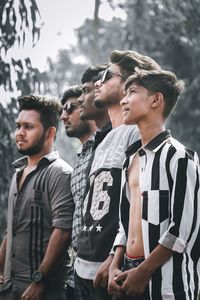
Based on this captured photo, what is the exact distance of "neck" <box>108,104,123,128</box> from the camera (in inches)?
110

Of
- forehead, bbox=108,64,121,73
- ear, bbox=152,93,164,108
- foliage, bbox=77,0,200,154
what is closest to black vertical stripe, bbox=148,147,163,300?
ear, bbox=152,93,164,108

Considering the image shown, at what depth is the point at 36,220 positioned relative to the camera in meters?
3.04

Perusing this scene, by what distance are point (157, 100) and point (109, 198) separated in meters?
0.49

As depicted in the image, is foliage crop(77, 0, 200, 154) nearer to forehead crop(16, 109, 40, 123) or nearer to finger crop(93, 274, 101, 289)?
forehead crop(16, 109, 40, 123)

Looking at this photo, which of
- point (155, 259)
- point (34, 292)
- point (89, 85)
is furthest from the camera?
point (89, 85)

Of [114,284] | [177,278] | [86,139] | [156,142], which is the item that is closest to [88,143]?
[86,139]

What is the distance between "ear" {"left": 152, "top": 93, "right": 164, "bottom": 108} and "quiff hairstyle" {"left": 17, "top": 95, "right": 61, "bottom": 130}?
3.21 feet

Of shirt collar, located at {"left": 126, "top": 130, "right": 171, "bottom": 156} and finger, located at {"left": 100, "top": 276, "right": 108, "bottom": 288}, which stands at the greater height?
shirt collar, located at {"left": 126, "top": 130, "right": 171, "bottom": 156}

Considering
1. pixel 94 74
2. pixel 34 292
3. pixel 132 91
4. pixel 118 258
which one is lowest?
pixel 34 292

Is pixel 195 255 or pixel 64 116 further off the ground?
pixel 64 116

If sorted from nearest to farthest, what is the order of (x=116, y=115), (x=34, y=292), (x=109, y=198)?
(x=109, y=198)
(x=116, y=115)
(x=34, y=292)

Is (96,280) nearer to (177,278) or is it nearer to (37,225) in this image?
(177,278)

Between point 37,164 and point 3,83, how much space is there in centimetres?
191

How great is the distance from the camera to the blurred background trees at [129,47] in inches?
194
